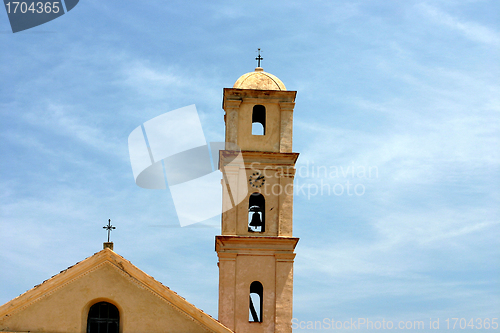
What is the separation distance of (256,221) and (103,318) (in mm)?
8904

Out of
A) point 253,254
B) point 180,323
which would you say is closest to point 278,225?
point 253,254

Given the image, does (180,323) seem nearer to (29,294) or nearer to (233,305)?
(29,294)

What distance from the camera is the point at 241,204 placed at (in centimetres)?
2583

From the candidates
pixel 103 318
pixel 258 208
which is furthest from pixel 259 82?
pixel 103 318

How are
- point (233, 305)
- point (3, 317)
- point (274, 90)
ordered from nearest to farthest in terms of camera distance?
point (3, 317)
point (233, 305)
point (274, 90)

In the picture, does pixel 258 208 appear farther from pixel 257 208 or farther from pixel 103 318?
pixel 103 318

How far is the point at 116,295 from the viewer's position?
60.4ft

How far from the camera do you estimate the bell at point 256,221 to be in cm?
2608

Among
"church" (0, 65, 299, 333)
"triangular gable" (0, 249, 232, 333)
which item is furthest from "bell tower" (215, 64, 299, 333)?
"triangular gable" (0, 249, 232, 333)

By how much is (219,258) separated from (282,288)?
7.92ft

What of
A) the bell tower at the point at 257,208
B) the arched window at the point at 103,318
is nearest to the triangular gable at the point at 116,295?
the arched window at the point at 103,318

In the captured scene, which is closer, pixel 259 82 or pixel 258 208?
pixel 258 208

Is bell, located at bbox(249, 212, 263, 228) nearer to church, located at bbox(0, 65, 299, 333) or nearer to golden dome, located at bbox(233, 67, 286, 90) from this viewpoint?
church, located at bbox(0, 65, 299, 333)

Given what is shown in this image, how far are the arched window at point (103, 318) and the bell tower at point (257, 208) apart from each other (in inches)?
269
